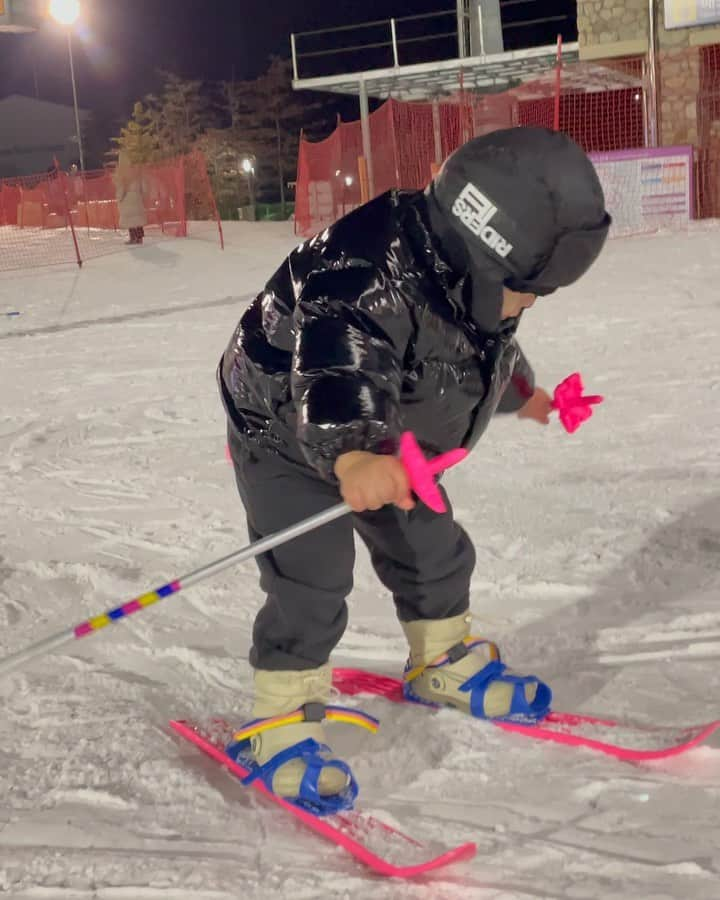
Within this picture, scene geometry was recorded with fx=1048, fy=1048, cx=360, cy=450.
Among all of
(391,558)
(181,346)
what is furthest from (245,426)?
(181,346)

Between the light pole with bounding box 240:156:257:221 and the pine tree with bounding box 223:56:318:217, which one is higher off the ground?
the pine tree with bounding box 223:56:318:217

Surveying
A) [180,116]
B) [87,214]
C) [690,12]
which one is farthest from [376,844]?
[180,116]

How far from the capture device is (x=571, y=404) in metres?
2.55

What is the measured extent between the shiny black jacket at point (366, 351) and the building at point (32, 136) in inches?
2734

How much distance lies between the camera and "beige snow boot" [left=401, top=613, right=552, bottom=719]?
2.42 meters

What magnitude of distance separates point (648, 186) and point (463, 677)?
14.6m

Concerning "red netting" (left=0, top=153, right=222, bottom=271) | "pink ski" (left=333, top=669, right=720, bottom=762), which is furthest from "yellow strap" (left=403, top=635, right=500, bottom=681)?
"red netting" (left=0, top=153, right=222, bottom=271)

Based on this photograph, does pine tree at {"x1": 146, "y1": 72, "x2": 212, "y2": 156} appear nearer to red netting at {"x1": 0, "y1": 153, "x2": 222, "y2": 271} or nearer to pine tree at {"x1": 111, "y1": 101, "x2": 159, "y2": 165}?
pine tree at {"x1": 111, "y1": 101, "x2": 159, "y2": 165}

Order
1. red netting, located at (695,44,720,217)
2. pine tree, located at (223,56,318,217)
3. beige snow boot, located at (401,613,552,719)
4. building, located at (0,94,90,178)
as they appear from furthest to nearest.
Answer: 1. building, located at (0,94,90,178)
2. pine tree, located at (223,56,318,217)
3. red netting, located at (695,44,720,217)
4. beige snow boot, located at (401,613,552,719)

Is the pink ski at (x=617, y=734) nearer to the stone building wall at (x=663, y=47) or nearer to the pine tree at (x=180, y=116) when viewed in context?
the stone building wall at (x=663, y=47)

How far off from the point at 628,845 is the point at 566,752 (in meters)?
0.39

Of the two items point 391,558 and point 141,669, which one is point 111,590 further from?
point 391,558

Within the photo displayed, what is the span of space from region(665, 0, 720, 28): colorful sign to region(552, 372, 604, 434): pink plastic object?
56.3 feet

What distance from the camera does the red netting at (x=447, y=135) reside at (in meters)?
17.9
